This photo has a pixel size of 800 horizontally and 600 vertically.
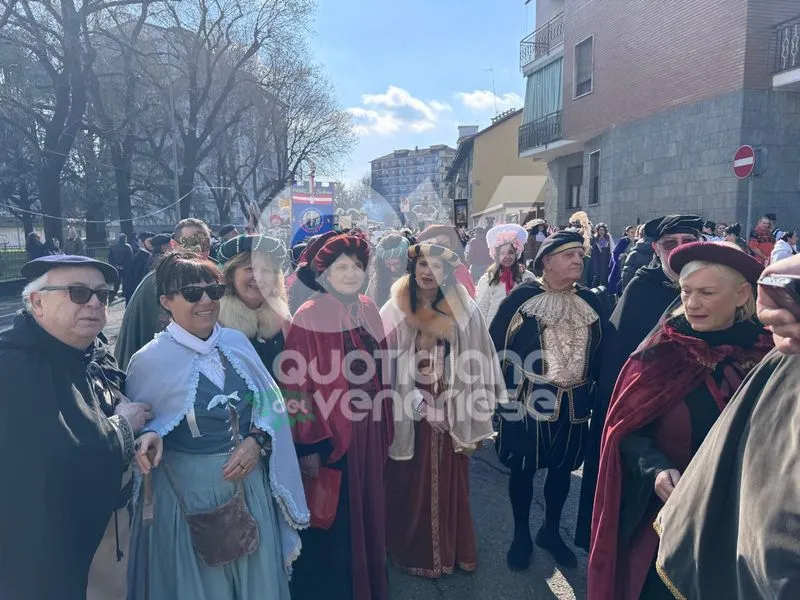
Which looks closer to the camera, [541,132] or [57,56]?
[57,56]

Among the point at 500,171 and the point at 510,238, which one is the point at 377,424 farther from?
the point at 500,171

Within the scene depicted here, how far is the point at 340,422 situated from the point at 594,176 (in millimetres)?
17949

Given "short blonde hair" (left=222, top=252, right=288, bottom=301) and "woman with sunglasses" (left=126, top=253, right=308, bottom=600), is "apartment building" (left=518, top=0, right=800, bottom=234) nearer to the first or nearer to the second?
"short blonde hair" (left=222, top=252, right=288, bottom=301)

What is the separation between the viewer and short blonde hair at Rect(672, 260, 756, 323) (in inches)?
77.4

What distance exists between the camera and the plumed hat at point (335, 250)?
9.53ft

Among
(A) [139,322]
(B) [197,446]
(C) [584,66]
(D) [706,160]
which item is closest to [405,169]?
(C) [584,66]

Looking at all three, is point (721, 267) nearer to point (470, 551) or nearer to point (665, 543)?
point (665, 543)

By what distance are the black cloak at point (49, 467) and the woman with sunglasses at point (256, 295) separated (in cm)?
107

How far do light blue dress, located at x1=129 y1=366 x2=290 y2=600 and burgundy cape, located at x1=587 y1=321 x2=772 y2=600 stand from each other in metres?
1.48

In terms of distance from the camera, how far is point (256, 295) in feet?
10.1

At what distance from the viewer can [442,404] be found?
319 centimetres

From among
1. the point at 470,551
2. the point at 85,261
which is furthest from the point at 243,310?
the point at 470,551

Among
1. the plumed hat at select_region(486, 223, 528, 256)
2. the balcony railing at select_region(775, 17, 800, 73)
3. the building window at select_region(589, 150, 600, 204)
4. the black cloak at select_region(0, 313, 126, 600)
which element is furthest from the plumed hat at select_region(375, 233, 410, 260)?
the building window at select_region(589, 150, 600, 204)

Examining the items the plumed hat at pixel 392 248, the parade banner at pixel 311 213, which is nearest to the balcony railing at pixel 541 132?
the parade banner at pixel 311 213
